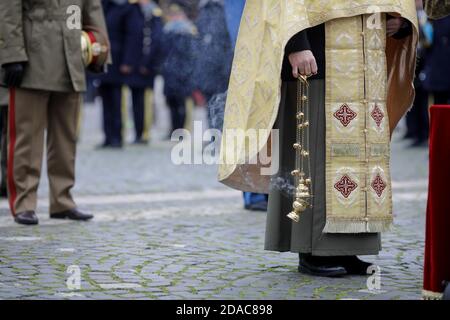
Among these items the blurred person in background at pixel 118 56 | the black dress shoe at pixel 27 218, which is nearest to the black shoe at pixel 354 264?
the black dress shoe at pixel 27 218

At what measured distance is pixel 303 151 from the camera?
5312 mm

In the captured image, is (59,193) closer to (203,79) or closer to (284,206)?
(203,79)

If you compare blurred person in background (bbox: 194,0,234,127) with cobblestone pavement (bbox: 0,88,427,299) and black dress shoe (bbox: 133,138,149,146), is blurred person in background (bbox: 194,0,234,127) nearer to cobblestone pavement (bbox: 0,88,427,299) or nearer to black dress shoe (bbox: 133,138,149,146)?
cobblestone pavement (bbox: 0,88,427,299)

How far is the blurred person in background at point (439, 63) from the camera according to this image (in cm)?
1399

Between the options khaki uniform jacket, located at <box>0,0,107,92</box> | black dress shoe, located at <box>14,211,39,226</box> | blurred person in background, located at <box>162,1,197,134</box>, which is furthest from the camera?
blurred person in background, located at <box>162,1,197,134</box>

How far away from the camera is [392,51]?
5.65 metres

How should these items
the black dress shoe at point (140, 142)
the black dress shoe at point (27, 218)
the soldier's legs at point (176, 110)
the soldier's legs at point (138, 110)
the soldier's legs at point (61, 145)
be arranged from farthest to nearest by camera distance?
the soldier's legs at point (176, 110) → the soldier's legs at point (138, 110) → the black dress shoe at point (140, 142) → the soldier's legs at point (61, 145) → the black dress shoe at point (27, 218)

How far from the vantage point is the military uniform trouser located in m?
7.36

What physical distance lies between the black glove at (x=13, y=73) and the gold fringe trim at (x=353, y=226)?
9.23 feet

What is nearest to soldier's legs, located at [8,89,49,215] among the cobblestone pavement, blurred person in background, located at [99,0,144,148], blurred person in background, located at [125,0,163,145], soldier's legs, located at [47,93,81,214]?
soldier's legs, located at [47,93,81,214]

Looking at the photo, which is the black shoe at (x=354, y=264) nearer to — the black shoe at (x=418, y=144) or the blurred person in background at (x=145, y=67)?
the black shoe at (x=418, y=144)

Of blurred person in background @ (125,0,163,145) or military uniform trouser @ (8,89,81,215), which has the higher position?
blurred person in background @ (125,0,163,145)

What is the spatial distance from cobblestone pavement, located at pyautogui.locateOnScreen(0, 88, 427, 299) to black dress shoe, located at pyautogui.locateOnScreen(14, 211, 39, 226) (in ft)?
0.24

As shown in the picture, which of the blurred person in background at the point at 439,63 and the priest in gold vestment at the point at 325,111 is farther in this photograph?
the blurred person in background at the point at 439,63
